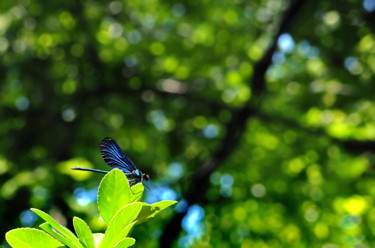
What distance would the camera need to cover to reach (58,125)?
5418 mm

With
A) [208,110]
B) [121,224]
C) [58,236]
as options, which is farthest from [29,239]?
[208,110]

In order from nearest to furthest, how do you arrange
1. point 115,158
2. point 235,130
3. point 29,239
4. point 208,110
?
point 29,239 → point 115,158 → point 235,130 → point 208,110

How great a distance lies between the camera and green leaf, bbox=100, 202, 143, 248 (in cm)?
80

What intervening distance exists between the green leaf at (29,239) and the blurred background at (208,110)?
2.97 meters

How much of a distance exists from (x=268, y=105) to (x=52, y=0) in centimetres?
290

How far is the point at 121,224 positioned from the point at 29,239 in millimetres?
158

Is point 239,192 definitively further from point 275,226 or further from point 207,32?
point 207,32

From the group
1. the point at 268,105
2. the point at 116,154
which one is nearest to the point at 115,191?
the point at 116,154

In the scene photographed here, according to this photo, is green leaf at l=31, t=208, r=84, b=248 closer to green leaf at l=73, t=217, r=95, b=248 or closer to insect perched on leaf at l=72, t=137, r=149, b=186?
green leaf at l=73, t=217, r=95, b=248

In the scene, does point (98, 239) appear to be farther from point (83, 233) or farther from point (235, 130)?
point (235, 130)

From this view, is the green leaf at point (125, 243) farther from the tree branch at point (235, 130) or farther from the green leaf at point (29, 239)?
the tree branch at point (235, 130)

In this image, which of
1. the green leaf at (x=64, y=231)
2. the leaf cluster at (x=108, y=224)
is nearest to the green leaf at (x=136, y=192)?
the leaf cluster at (x=108, y=224)

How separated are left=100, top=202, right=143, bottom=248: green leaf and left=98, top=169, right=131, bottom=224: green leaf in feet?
0.12

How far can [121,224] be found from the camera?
2.66 feet
